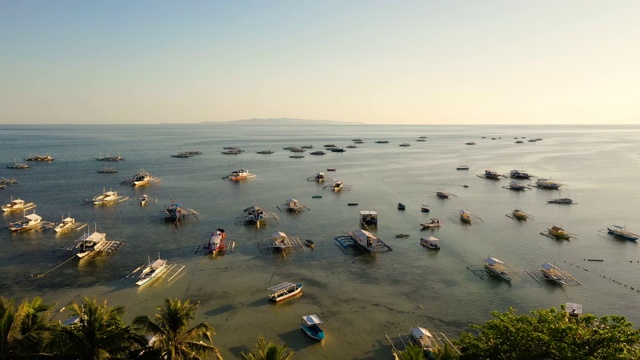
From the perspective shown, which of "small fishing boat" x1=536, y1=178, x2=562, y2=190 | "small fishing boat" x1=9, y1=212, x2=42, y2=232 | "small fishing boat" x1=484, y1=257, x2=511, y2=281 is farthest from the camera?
"small fishing boat" x1=536, y1=178, x2=562, y2=190

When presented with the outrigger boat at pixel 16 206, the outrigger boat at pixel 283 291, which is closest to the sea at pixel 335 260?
the outrigger boat at pixel 283 291

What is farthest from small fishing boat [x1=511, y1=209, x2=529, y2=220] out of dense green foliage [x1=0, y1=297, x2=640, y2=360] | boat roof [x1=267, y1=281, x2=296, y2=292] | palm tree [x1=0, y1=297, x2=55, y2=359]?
palm tree [x1=0, y1=297, x2=55, y2=359]

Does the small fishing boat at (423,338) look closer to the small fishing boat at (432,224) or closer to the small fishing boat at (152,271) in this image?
the small fishing boat at (152,271)

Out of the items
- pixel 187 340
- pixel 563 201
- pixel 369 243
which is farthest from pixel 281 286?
Result: pixel 563 201

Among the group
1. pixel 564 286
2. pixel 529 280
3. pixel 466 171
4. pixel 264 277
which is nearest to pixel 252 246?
pixel 264 277

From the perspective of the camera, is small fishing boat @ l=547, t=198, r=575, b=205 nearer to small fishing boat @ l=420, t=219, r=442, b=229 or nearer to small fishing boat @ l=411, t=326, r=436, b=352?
small fishing boat @ l=420, t=219, r=442, b=229

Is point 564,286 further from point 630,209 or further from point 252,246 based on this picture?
point 630,209
